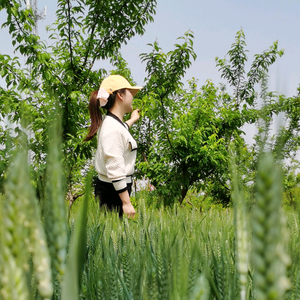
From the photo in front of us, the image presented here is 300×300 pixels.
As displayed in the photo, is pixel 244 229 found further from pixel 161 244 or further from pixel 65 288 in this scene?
pixel 161 244

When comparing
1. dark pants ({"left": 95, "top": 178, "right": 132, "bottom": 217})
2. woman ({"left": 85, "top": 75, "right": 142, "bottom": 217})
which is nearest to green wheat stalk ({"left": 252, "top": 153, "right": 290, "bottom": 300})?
woman ({"left": 85, "top": 75, "right": 142, "bottom": 217})

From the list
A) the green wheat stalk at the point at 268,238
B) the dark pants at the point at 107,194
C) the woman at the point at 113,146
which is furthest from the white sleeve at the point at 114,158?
the green wheat stalk at the point at 268,238

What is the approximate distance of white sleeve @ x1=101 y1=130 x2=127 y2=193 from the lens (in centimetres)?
238

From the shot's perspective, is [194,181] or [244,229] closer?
[244,229]

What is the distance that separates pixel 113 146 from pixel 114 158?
0.09 meters

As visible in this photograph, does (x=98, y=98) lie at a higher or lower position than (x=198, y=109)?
lower

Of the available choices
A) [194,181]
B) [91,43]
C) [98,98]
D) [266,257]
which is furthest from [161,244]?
[194,181]

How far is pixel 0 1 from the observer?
10.2 ft

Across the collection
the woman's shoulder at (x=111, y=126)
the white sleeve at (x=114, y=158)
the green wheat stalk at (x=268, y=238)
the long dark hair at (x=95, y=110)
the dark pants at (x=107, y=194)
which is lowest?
the green wheat stalk at (x=268, y=238)

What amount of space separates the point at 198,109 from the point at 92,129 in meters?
2.98

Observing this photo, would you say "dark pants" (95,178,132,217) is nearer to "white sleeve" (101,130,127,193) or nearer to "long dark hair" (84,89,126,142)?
"white sleeve" (101,130,127,193)

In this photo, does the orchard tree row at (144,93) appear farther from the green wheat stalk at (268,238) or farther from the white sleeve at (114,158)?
the green wheat stalk at (268,238)

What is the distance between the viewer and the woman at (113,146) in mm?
2396

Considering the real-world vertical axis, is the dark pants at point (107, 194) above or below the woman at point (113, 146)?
below
